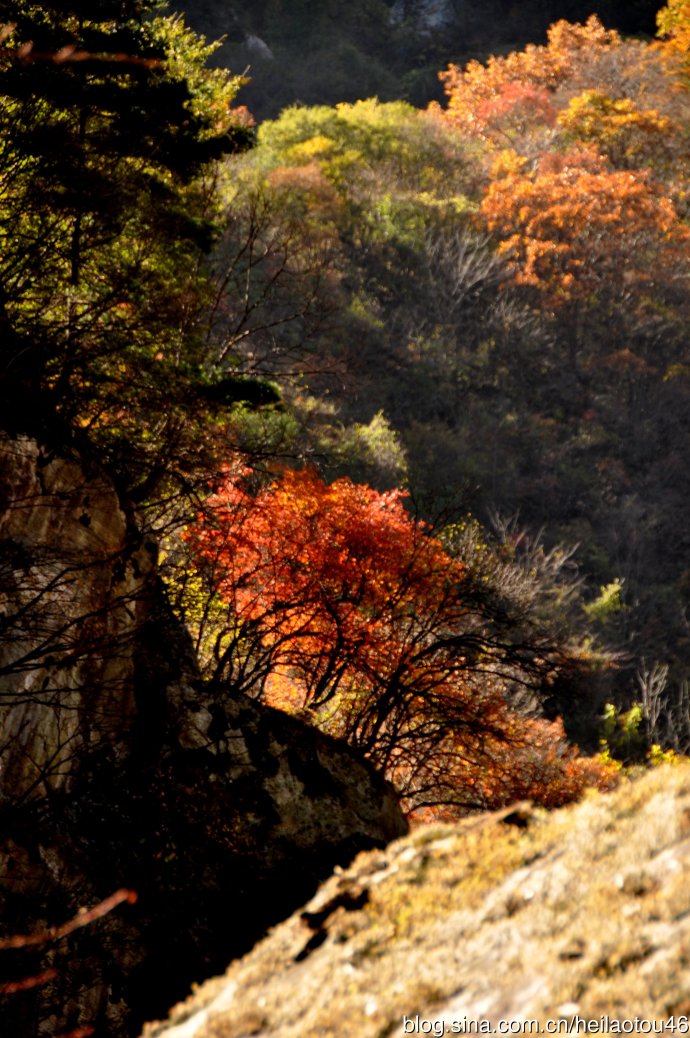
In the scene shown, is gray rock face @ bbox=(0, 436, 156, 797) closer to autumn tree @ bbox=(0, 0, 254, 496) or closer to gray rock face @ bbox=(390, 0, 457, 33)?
autumn tree @ bbox=(0, 0, 254, 496)

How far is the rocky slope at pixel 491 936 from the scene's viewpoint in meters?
4.77

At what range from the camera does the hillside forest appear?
43.0 feet

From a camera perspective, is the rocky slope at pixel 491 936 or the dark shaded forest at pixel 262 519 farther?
the dark shaded forest at pixel 262 519

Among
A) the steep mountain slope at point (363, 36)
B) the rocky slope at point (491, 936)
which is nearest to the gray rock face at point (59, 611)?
the rocky slope at point (491, 936)

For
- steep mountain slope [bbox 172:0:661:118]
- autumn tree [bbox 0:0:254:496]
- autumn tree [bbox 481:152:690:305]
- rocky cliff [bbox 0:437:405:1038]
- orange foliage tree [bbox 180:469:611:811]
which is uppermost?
steep mountain slope [bbox 172:0:661:118]

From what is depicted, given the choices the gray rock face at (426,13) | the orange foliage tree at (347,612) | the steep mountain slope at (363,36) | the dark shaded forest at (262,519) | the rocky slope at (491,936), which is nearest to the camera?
the rocky slope at (491,936)

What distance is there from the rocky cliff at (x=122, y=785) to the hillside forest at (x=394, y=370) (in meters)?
0.73

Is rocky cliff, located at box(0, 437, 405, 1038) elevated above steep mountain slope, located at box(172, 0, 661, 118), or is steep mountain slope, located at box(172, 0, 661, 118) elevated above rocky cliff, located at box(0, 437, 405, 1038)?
steep mountain slope, located at box(172, 0, 661, 118)

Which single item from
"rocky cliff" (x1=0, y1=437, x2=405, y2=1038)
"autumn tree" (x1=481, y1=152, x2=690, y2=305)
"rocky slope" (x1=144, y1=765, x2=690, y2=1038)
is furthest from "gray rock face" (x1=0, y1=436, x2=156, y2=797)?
"autumn tree" (x1=481, y1=152, x2=690, y2=305)

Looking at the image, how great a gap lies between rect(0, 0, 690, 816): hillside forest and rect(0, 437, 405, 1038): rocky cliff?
0.73 meters

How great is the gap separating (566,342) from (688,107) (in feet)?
57.3

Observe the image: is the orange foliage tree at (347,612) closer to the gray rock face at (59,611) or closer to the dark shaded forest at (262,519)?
the dark shaded forest at (262,519)

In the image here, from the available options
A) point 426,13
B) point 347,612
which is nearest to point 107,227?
point 347,612

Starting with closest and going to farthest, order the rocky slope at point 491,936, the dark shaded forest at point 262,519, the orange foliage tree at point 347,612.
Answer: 1. the rocky slope at point 491,936
2. the dark shaded forest at point 262,519
3. the orange foliage tree at point 347,612
